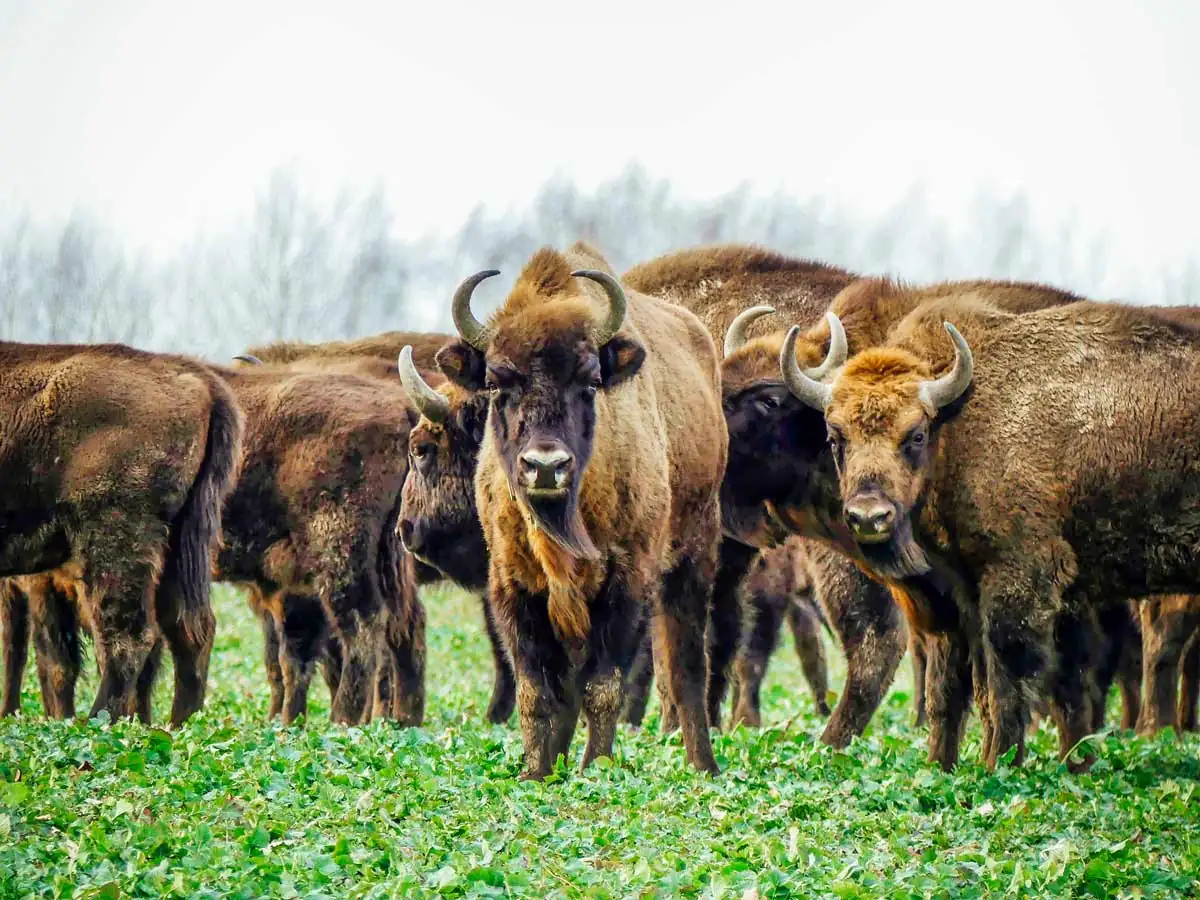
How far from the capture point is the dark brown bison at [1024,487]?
8.52 metres

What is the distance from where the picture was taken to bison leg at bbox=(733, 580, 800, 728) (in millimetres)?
12422

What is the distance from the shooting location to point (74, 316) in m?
37.9

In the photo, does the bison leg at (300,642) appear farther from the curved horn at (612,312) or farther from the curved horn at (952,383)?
the curved horn at (952,383)

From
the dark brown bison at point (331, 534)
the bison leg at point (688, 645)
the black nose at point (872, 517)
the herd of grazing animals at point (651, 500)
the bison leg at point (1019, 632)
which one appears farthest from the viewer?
the dark brown bison at point (331, 534)

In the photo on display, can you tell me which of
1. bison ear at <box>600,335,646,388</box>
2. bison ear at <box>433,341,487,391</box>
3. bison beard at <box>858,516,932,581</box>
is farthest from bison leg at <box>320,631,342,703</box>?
bison ear at <box>600,335,646,388</box>

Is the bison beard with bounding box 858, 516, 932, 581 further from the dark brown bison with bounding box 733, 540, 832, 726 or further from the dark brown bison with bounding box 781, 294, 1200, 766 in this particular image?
the dark brown bison with bounding box 733, 540, 832, 726

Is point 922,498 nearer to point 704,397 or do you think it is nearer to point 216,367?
point 704,397

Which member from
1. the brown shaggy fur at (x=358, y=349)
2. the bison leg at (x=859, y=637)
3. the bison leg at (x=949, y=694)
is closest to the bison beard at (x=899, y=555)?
the bison leg at (x=949, y=694)

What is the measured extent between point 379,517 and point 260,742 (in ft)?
11.9

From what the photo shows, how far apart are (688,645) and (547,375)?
6.40ft

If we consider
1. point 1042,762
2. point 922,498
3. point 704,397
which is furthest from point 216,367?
point 1042,762

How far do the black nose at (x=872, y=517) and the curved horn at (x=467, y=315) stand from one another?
225 centimetres

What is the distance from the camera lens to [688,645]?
849cm

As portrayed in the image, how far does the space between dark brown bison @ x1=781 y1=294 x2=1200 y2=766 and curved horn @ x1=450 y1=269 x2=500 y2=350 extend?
2280 millimetres
